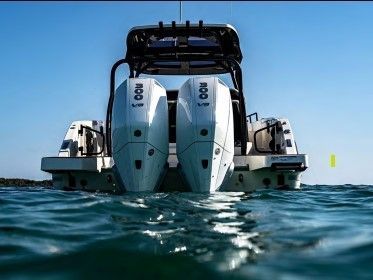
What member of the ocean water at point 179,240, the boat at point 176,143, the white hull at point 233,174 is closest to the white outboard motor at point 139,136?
the boat at point 176,143

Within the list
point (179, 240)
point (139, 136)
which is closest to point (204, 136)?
point (139, 136)

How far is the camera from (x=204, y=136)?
249 inches

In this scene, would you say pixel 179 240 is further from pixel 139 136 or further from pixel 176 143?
pixel 176 143

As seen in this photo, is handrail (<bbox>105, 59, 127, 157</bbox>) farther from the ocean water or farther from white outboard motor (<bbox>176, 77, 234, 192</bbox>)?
the ocean water

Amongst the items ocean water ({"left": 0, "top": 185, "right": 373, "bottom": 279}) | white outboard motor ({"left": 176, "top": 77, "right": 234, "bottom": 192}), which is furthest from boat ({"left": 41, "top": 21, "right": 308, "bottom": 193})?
ocean water ({"left": 0, "top": 185, "right": 373, "bottom": 279})

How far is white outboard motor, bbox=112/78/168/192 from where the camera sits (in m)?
6.32

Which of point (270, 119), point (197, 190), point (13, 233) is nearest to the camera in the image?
point (13, 233)

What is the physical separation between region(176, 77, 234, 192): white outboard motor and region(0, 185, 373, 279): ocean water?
838 mm

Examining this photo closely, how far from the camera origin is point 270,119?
32.8ft

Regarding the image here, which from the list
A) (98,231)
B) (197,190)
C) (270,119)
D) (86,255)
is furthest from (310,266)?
(270,119)

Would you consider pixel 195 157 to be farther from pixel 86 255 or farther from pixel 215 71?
pixel 215 71

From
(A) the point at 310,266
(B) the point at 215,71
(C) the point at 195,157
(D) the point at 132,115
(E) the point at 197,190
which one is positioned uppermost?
(B) the point at 215,71

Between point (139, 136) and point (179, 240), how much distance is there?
3080mm

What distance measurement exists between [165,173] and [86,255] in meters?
3.77
